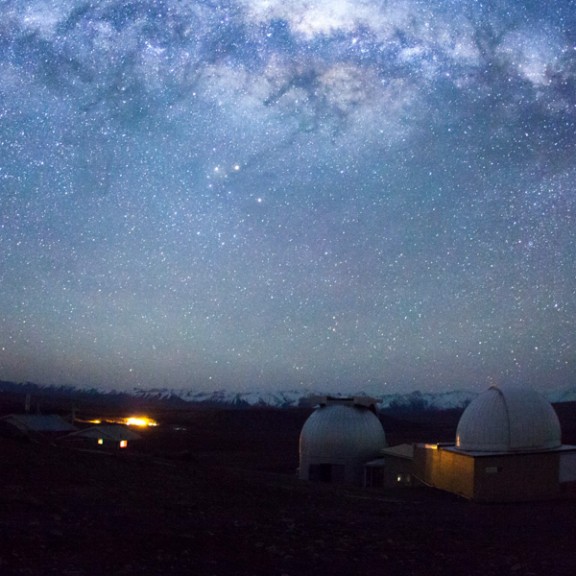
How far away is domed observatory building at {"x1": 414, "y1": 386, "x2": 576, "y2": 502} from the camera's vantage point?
82.3 ft

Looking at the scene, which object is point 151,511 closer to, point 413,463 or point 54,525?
point 54,525

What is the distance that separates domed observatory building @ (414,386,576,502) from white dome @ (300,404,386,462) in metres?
5.58

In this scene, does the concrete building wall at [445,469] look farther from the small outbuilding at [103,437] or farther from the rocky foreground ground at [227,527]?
the small outbuilding at [103,437]

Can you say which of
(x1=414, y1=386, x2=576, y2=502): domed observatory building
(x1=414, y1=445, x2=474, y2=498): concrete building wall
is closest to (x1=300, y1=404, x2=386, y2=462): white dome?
(x1=414, y1=445, x2=474, y2=498): concrete building wall

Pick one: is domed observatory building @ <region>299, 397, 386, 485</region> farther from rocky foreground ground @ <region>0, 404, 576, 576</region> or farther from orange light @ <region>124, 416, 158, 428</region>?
orange light @ <region>124, 416, 158, 428</region>

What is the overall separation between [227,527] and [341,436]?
2112 centimetres

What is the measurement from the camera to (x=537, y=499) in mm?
25156

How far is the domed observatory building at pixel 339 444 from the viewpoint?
3300cm

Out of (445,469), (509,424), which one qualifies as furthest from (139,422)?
(509,424)

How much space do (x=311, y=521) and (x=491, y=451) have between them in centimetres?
1341

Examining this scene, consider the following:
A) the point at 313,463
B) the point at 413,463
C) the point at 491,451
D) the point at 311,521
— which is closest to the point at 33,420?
the point at 313,463

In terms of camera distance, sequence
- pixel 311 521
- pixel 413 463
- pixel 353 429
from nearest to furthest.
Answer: pixel 311 521
pixel 413 463
pixel 353 429

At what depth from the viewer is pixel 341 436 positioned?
109 ft

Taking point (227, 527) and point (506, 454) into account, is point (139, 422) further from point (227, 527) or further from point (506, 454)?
point (227, 527)
